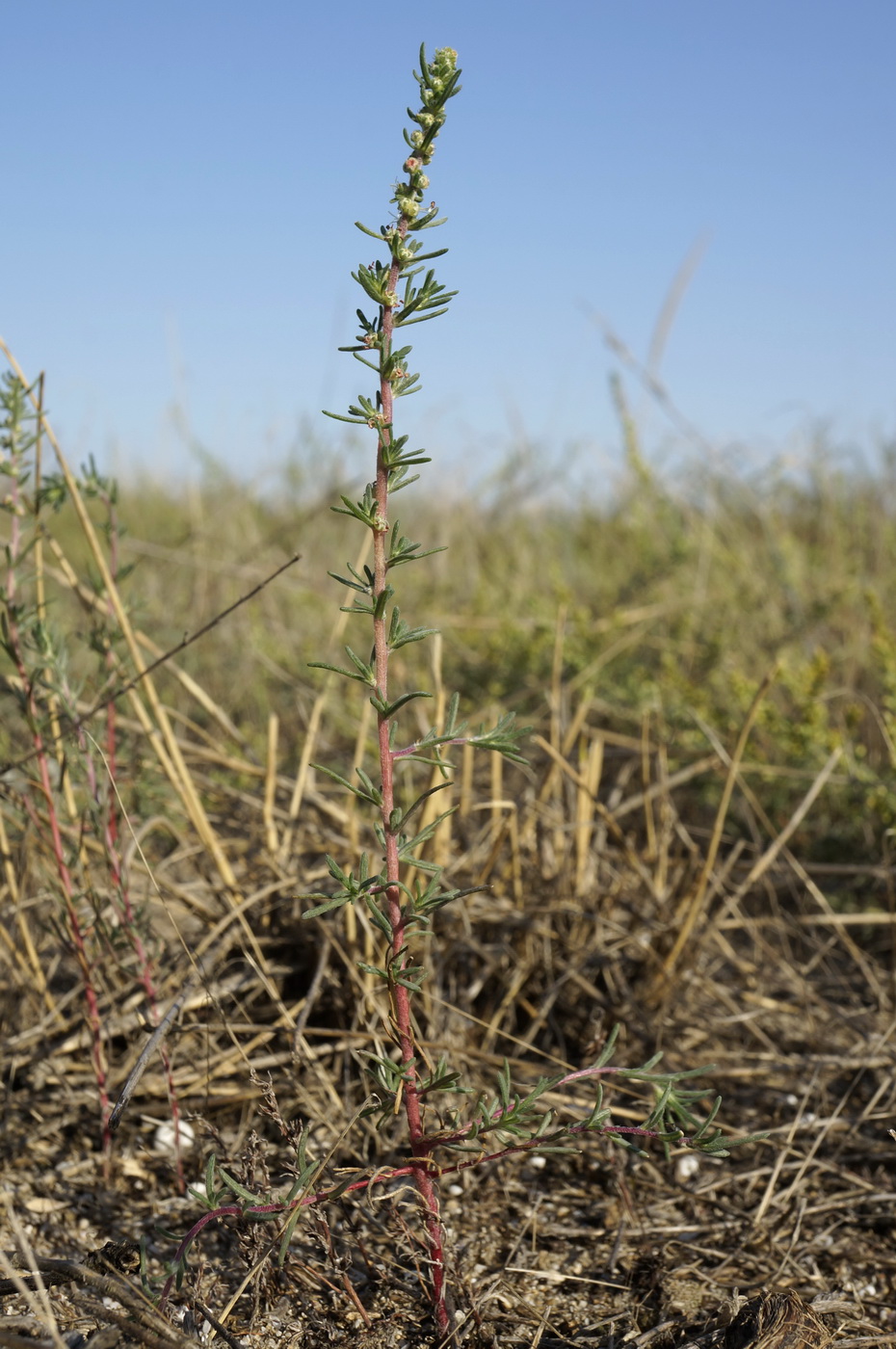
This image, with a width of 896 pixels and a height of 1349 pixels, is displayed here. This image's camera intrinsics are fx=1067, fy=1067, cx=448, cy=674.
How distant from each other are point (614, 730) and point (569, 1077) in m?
2.08

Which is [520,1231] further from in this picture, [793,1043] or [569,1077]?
[793,1043]

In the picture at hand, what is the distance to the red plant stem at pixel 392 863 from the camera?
1.08m

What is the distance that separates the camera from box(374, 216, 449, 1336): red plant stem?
3.55 feet

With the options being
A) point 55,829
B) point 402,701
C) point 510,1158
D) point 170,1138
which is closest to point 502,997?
point 510,1158

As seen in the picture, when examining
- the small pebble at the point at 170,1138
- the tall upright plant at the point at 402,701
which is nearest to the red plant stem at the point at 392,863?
the tall upright plant at the point at 402,701

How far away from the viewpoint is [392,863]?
1138 mm

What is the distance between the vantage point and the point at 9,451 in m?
1.58

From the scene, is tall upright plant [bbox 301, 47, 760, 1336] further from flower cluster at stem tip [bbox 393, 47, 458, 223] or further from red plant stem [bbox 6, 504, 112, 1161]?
red plant stem [bbox 6, 504, 112, 1161]

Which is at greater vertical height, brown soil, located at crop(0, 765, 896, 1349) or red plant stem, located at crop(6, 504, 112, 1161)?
red plant stem, located at crop(6, 504, 112, 1161)

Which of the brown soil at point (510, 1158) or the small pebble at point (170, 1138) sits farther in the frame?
the small pebble at point (170, 1138)

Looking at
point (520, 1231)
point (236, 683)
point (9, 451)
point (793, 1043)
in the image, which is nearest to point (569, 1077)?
point (520, 1231)

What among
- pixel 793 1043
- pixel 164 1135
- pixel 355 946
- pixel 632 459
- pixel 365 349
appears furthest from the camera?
pixel 632 459

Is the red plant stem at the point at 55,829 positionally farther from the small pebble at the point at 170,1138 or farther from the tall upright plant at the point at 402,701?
the tall upright plant at the point at 402,701

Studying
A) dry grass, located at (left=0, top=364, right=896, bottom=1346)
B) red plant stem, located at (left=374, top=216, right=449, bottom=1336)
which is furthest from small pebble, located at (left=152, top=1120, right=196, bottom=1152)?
red plant stem, located at (left=374, top=216, right=449, bottom=1336)
